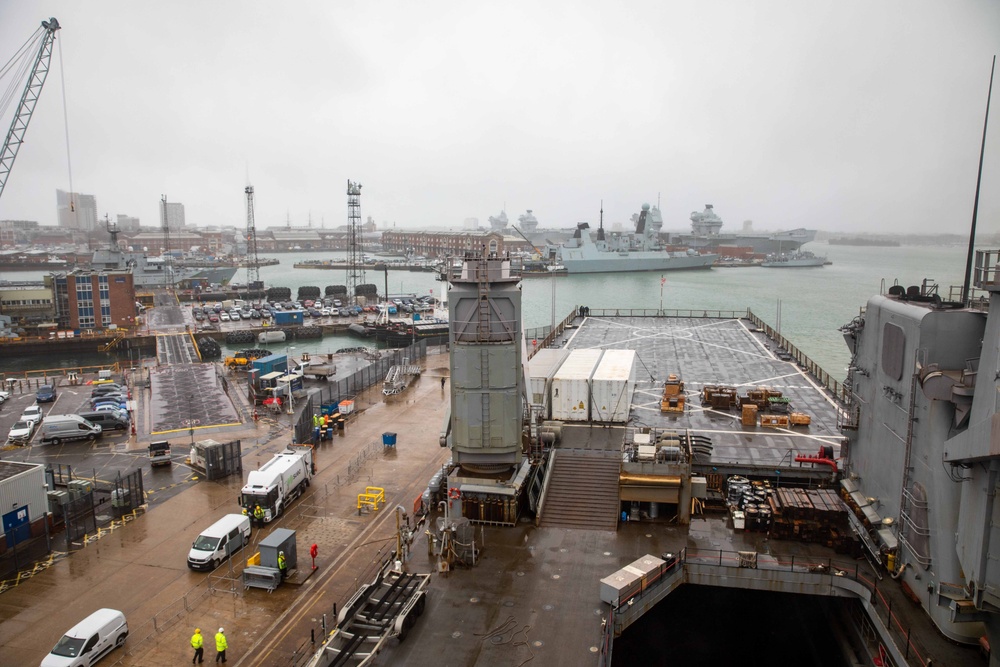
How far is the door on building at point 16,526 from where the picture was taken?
19.0 meters

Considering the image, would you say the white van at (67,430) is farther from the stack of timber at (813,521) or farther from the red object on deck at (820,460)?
the red object on deck at (820,460)

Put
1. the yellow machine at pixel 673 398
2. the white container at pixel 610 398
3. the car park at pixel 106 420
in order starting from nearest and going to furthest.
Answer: the white container at pixel 610 398 < the yellow machine at pixel 673 398 < the car park at pixel 106 420

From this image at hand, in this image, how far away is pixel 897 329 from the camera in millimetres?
15883

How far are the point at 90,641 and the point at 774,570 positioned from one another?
15408mm

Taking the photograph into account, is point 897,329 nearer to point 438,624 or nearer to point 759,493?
point 759,493

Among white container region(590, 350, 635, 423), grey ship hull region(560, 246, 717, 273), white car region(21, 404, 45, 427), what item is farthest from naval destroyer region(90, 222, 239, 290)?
white container region(590, 350, 635, 423)

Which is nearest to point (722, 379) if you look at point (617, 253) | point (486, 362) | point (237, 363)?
point (486, 362)

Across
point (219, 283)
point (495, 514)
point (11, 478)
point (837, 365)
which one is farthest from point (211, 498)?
point (219, 283)

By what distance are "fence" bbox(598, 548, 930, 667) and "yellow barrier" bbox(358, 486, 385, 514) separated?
34.9 feet

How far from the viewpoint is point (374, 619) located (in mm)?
13250

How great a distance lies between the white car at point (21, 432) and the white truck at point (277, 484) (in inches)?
581

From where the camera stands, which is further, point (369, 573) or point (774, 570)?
point (369, 573)

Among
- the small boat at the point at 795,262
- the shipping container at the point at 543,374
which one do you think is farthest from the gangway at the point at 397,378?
the small boat at the point at 795,262

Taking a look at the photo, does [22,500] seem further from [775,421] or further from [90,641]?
[775,421]
